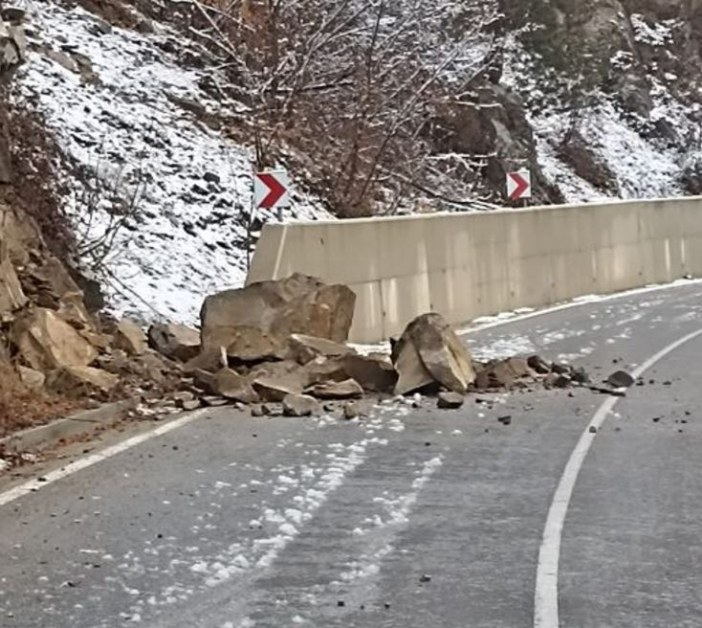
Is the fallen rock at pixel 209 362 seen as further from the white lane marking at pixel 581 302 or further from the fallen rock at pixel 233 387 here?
the white lane marking at pixel 581 302

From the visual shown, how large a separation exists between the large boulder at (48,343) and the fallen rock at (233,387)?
1.17m

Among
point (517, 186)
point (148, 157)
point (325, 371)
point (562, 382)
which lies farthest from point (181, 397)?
point (517, 186)

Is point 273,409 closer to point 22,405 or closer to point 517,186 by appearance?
point 22,405

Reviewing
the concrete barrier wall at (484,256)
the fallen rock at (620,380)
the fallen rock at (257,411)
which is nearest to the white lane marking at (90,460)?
the fallen rock at (257,411)

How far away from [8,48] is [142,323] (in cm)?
379

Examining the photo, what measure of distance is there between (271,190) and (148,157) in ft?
13.7

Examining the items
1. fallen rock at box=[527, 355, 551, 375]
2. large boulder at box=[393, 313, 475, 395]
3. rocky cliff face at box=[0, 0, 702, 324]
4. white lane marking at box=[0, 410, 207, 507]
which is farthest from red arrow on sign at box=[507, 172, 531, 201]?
white lane marking at box=[0, 410, 207, 507]

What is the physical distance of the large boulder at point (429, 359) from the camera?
496 inches

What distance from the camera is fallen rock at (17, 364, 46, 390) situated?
1117 cm

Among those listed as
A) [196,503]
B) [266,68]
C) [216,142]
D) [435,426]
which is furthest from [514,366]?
[266,68]

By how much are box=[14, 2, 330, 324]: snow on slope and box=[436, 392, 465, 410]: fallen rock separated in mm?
5100

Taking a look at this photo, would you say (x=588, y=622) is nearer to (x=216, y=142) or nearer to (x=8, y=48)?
(x=8, y=48)

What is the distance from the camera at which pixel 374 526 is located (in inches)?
295

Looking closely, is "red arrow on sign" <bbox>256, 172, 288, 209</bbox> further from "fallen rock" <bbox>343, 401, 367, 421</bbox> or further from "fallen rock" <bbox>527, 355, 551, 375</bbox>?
"fallen rock" <bbox>343, 401, 367, 421</bbox>
